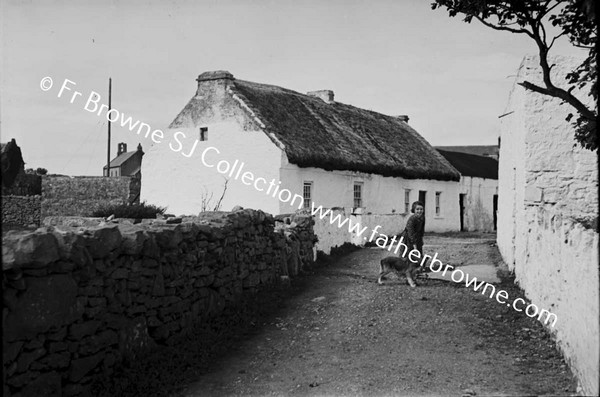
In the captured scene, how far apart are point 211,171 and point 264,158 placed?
8.24ft

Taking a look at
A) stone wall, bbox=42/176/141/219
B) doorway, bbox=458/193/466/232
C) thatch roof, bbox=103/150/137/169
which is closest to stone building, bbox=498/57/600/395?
doorway, bbox=458/193/466/232

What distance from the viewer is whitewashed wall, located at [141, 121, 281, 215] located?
70.2 feet

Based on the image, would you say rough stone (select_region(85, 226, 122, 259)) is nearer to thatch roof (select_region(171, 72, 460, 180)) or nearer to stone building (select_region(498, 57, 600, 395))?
stone building (select_region(498, 57, 600, 395))

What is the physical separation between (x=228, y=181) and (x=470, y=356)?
52.4 ft

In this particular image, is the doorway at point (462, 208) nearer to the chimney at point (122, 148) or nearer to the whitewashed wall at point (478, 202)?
the whitewashed wall at point (478, 202)

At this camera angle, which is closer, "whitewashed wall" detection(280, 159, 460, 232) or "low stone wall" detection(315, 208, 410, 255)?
"low stone wall" detection(315, 208, 410, 255)

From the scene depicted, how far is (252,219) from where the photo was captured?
10.8 m

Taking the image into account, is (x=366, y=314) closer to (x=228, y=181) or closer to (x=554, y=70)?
(x=554, y=70)

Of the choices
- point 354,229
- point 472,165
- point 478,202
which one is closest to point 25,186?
point 354,229

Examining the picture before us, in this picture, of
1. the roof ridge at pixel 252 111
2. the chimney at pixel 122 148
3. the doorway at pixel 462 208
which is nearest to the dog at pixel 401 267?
the roof ridge at pixel 252 111

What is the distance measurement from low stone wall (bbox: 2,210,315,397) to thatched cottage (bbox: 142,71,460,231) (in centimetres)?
1179

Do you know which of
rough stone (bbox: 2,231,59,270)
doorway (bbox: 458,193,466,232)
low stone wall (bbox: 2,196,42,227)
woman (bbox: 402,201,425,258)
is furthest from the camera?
doorway (bbox: 458,193,466,232)

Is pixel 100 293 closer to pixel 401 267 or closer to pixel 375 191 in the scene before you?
pixel 401 267

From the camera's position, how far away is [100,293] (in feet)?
20.4
